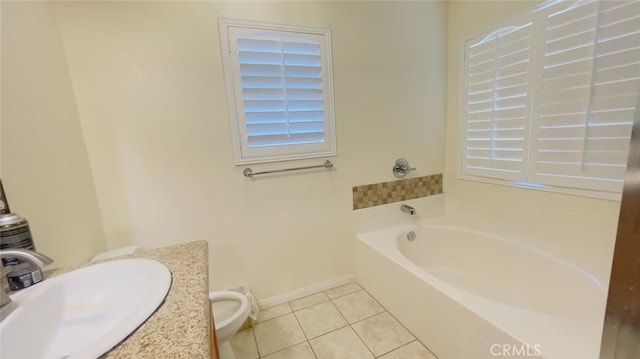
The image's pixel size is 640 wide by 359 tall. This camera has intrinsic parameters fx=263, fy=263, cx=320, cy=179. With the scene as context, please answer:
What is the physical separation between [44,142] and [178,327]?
1148 mm

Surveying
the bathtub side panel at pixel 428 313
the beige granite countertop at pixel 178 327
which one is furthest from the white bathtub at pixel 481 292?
the beige granite countertop at pixel 178 327

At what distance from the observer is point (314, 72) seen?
1.88 meters

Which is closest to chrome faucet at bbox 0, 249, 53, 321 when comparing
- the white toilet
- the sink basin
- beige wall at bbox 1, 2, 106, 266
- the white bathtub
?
the sink basin

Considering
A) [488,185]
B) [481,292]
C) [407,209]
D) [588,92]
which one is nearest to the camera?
[588,92]

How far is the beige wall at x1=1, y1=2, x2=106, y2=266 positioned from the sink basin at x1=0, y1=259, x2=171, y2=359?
0.35 metres

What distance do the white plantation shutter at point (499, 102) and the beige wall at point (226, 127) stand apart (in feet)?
0.94

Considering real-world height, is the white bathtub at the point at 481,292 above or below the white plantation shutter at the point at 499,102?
below

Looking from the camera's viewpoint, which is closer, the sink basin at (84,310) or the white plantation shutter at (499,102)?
the sink basin at (84,310)

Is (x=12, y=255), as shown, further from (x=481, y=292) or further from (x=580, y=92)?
(x=580, y=92)

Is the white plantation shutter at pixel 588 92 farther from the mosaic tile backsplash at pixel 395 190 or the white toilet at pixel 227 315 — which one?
the white toilet at pixel 227 315

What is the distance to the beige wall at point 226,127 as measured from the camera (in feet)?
4.92

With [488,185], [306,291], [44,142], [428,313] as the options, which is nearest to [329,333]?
[306,291]

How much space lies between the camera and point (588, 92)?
1.42 metres

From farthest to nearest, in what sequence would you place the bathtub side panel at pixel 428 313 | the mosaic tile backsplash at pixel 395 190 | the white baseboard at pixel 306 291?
the mosaic tile backsplash at pixel 395 190
the white baseboard at pixel 306 291
the bathtub side panel at pixel 428 313
